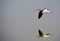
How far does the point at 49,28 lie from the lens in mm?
2092

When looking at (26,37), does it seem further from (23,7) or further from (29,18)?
(23,7)

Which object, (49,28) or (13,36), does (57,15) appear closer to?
(49,28)

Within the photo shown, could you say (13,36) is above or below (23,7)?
below

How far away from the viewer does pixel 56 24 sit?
83.3 inches

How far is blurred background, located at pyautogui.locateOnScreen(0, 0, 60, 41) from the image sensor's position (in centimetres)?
208

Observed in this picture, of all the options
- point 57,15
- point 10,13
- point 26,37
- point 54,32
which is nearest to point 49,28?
point 54,32

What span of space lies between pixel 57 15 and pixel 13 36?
83cm

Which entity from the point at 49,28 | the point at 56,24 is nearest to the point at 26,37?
the point at 49,28

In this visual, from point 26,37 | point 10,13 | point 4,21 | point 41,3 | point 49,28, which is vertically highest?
point 41,3

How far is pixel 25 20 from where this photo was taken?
213 centimetres

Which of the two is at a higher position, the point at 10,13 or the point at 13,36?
the point at 10,13

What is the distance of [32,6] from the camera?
2.10 metres

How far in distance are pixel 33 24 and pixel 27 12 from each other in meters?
0.23

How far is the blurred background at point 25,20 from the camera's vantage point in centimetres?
208
